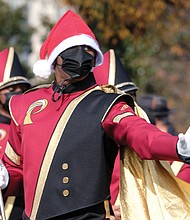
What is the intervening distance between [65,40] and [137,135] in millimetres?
893

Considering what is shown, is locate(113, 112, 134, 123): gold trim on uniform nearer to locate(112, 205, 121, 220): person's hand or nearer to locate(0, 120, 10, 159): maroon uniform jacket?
locate(112, 205, 121, 220): person's hand

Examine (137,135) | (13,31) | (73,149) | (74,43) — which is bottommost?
(13,31)

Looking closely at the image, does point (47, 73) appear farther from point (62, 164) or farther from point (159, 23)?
point (159, 23)

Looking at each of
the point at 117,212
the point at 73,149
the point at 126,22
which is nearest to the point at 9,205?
the point at 117,212

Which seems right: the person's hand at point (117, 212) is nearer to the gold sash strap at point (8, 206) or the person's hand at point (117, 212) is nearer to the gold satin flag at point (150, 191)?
the gold satin flag at point (150, 191)

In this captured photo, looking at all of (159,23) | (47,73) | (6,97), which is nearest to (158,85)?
(159,23)

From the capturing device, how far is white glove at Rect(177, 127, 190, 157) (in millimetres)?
4527

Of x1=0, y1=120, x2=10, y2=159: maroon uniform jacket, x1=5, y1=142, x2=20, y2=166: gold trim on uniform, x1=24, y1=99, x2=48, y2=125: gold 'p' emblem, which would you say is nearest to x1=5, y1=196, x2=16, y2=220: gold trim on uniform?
x1=0, y1=120, x2=10, y2=159: maroon uniform jacket

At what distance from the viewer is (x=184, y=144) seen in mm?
4551

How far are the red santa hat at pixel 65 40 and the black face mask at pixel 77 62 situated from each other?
0.14 feet

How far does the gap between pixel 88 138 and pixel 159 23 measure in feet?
41.0

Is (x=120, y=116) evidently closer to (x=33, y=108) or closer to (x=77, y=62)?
(x=77, y=62)

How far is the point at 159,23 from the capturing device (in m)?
17.5

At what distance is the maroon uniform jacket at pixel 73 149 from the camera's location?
5145 mm
